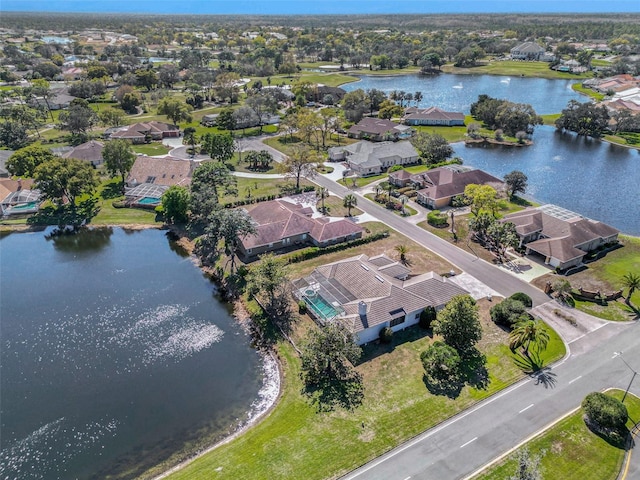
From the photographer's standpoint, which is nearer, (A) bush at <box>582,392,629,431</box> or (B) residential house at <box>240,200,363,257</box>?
(A) bush at <box>582,392,629,431</box>

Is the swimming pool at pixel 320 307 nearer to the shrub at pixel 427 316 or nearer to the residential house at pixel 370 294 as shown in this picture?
the residential house at pixel 370 294

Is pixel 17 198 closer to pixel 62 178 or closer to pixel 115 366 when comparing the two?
pixel 62 178

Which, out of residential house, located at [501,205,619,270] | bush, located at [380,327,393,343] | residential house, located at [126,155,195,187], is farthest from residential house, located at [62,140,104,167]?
residential house, located at [501,205,619,270]

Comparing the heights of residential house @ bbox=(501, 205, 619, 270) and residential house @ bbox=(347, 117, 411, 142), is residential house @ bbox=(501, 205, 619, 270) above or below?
below

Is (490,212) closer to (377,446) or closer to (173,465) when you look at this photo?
(377,446)

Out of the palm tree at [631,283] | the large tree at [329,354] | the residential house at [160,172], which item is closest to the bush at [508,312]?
the palm tree at [631,283]

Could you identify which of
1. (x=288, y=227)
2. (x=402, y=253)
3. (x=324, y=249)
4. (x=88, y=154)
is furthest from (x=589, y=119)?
(x=88, y=154)

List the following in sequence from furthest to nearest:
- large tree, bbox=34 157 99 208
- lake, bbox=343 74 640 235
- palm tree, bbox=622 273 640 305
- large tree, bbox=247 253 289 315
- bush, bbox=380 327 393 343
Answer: lake, bbox=343 74 640 235, large tree, bbox=34 157 99 208, palm tree, bbox=622 273 640 305, large tree, bbox=247 253 289 315, bush, bbox=380 327 393 343

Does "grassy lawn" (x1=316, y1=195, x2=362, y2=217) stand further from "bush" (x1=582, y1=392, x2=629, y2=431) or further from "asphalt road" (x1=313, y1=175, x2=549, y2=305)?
"bush" (x1=582, y1=392, x2=629, y2=431)
